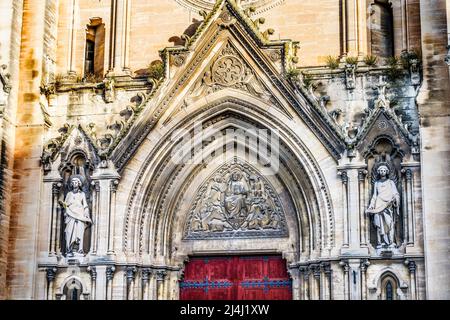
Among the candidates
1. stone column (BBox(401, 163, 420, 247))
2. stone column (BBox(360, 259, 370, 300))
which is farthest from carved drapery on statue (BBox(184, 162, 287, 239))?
stone column (BBox(401, 163, 420, 247))

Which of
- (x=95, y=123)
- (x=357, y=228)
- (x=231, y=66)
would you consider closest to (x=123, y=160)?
(x=95, y=123)

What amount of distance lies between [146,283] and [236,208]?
2547 millimetres

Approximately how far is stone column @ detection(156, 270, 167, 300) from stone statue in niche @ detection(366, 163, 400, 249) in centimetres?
468

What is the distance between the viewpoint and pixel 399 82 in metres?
20.8

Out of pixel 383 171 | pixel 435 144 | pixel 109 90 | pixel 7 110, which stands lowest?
pixel 383 171

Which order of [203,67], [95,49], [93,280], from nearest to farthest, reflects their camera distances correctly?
[93,280] → [203,67] → [95,49]

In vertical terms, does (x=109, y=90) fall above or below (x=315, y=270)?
above

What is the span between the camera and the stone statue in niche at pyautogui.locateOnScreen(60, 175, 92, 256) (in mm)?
21297

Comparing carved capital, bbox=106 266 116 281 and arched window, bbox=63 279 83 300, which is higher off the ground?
carved capital, bbox=106 266 116 281

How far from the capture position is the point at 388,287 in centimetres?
1991

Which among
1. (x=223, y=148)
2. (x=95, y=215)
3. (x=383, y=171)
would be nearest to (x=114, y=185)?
(x=95, y=215)

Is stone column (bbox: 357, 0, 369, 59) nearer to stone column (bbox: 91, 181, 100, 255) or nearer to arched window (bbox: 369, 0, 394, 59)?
arched window (bbox: 369, 0, 394, 59)

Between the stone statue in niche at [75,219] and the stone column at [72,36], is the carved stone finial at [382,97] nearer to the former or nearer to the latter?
the stone statue in niche at [75,219]

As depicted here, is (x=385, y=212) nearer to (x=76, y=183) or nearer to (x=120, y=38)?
(x=76, y=183)
